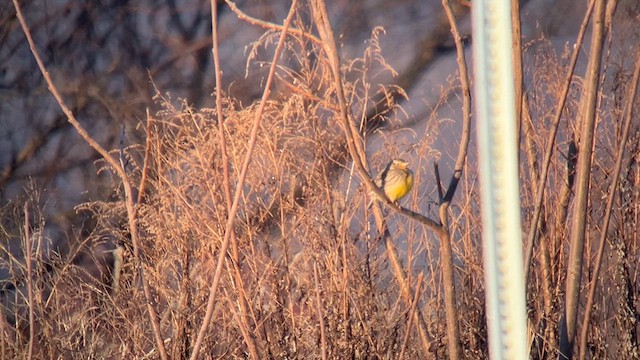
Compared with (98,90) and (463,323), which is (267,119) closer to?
(463,323)

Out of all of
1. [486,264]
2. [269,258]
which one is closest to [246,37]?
[269,258]

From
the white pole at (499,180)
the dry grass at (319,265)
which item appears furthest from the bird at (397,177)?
the white pole at (499,180)

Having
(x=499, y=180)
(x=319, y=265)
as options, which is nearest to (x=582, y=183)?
(x=319, y=265)

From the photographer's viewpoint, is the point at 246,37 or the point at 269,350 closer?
the point at 269,350

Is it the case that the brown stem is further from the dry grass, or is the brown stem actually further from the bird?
the bird

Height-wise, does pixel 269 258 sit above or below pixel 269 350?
above

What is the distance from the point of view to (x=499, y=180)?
101cm

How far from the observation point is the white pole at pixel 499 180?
3.23 feet

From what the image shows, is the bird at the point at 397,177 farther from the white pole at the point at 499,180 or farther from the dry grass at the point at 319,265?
the white pole at the point at 499,180

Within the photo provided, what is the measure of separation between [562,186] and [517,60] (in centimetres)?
43

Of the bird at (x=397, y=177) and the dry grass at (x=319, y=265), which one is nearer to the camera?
the dry grass at (x=319, y=265)

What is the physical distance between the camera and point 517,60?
2.09m

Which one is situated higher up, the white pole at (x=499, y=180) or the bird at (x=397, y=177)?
the white pole at (x=499, y=180)

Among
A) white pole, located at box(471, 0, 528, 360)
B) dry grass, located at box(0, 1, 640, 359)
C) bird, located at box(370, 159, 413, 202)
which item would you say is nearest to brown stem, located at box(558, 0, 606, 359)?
dry grass, located at box(0, 1, 640, 359)
